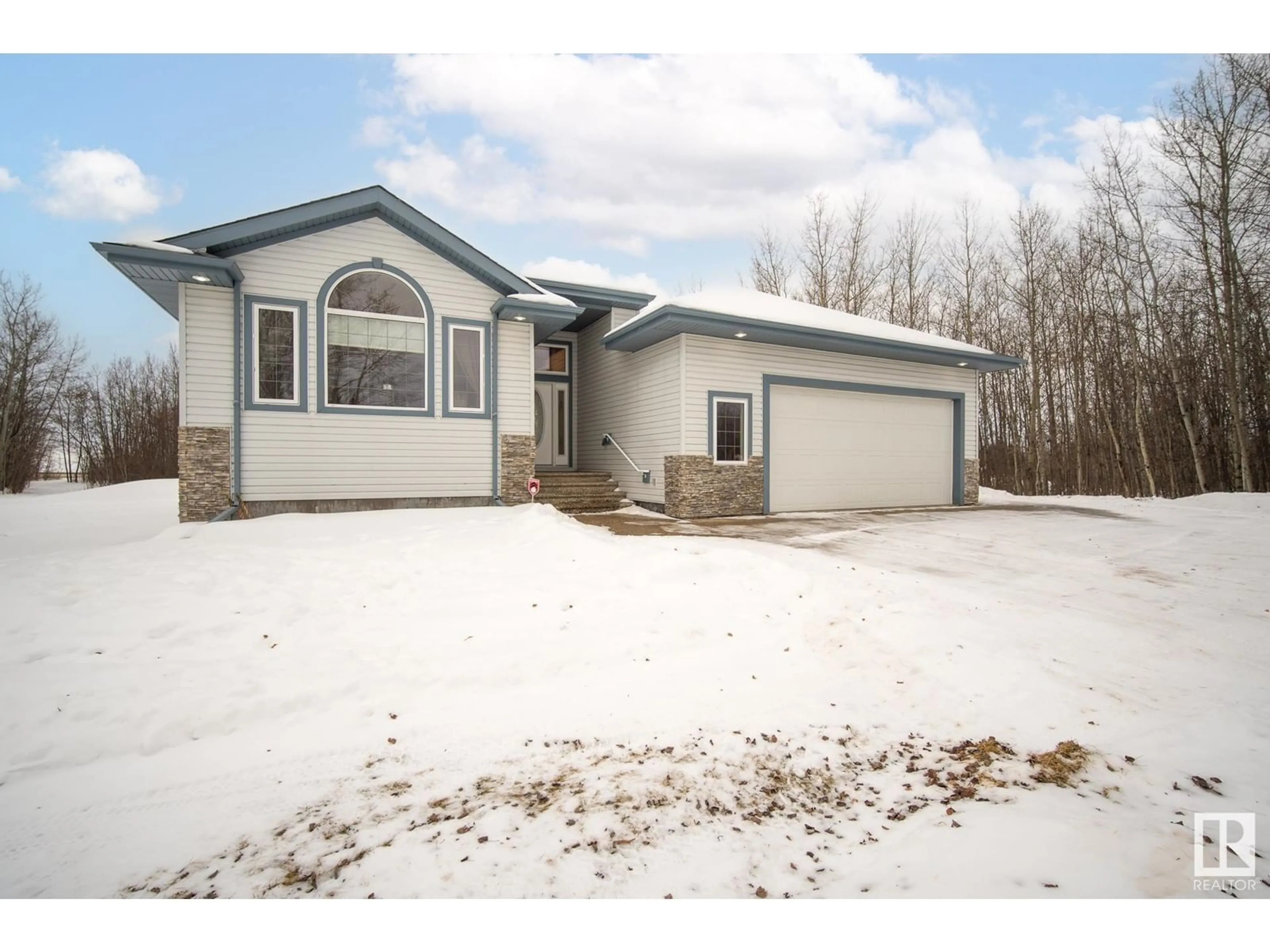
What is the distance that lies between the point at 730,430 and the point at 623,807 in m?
8.64

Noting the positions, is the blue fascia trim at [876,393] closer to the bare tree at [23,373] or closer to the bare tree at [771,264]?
the bare tree at [771,264]

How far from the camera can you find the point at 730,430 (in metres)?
10.4

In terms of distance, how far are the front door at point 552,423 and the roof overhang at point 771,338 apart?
199 cm

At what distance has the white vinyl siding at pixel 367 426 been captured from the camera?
25.5 feet

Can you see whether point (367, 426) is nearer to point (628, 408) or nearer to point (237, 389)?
A: point (237, 389)

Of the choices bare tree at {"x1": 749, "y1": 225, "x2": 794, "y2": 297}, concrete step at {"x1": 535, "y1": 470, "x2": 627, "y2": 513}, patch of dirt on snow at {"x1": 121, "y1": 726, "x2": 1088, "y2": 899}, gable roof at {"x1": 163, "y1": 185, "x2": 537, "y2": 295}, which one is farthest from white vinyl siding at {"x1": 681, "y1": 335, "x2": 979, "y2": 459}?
bare tree at {"x1": 749, "y1": 225, "x2": 794, "y2": 297}

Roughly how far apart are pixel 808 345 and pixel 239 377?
9.47m

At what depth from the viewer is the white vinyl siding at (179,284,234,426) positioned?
291 inches

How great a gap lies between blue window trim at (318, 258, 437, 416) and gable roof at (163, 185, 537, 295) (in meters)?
0.62

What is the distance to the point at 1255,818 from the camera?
2166 mm

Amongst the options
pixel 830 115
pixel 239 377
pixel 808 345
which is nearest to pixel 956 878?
pixel 830 115

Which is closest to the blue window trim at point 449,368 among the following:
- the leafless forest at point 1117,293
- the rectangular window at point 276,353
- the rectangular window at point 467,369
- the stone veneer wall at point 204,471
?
the rectangular window at point 467,369

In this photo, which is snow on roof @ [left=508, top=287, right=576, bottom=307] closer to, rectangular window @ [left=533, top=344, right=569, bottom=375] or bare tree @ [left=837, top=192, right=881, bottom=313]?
rectangular window @ [left=533, top=344, right=569, bottom=375]
